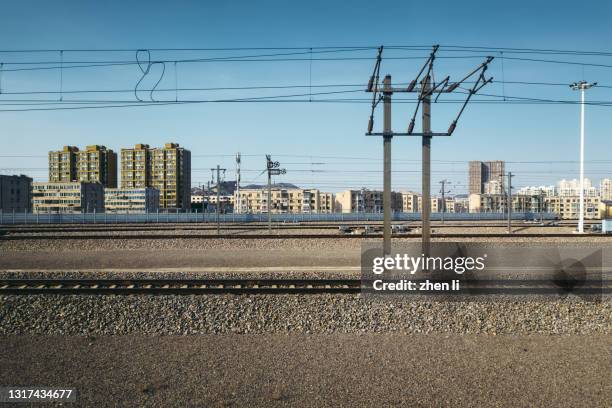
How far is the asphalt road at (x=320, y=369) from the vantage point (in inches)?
228

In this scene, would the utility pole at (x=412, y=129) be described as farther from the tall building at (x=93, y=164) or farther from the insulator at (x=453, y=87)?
the tall building at (x=93, y=164)

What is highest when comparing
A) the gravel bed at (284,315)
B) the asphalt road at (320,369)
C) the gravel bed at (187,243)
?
the gravel bed at (187,243)

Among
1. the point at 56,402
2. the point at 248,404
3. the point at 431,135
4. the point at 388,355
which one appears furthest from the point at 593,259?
the point at 56,402

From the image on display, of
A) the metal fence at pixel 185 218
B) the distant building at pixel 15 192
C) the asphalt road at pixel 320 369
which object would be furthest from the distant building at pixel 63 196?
the asphalt road at pixel 320 369

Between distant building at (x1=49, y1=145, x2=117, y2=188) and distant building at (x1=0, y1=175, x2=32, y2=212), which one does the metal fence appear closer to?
distant building at (x1=0, y1=175, x2=32, y2=212)

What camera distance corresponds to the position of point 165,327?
334 inches

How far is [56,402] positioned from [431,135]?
36.8 feet

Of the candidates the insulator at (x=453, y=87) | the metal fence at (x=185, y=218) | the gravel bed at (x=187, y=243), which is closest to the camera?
the insulator at (x=453, y=87)

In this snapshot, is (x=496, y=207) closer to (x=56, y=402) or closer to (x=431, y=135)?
(x=431, y=135)

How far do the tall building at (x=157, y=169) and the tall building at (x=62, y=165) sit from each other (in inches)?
638

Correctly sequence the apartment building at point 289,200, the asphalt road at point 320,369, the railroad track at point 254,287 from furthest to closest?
the apartment building at point 289,200 < the railroad track at point 254,287 < the asphalt road at point 320,369

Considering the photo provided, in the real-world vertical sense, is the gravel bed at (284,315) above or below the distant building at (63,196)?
below

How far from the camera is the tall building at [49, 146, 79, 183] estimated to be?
133375 millimetres
